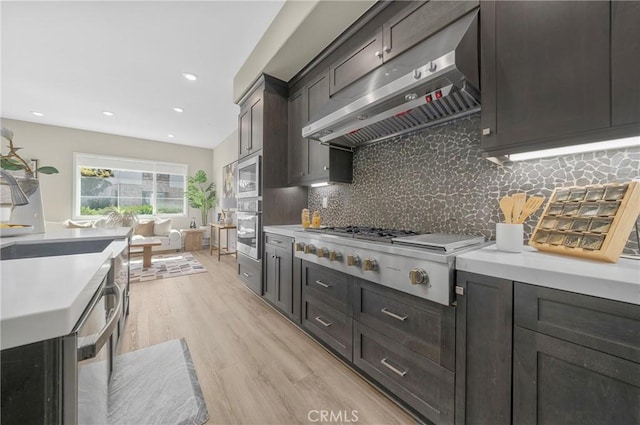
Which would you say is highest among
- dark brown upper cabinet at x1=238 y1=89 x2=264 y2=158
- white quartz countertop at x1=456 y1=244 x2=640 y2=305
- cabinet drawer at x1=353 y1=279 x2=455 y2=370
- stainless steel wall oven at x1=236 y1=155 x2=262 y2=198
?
dark brown upper cabinet at x1=238 y1=89 x2=264 y2=158

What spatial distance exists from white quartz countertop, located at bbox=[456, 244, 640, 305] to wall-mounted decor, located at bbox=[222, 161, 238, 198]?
546 centimetres

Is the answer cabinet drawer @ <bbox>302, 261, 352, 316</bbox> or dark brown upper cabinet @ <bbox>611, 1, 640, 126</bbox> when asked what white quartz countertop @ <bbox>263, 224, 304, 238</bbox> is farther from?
dark brown upper cabinet @ <bbox>611, 1, 640, 126</bbox>

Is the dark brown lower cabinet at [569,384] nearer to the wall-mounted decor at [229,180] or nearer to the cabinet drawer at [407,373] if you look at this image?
the cabinet drawer at [407,373]

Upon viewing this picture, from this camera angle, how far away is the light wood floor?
1.35 m

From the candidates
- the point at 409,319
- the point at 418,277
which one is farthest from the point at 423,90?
the point at 409,319

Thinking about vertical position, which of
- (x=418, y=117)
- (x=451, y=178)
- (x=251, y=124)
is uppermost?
(x=251, y=124)

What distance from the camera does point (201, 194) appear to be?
6.61 metres

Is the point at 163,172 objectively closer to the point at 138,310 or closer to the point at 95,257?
the point at 138,310

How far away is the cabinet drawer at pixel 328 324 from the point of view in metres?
1.64

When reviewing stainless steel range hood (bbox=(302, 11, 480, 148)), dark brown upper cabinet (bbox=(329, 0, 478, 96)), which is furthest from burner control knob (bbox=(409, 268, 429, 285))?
dark brown upper cabinet (bbox=(329, 0, 478, 96))

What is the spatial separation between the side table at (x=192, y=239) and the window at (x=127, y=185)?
1138 mm

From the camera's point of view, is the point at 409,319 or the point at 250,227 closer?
the point at 409,319

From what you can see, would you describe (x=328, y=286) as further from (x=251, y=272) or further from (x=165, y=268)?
(x=165, y=268)

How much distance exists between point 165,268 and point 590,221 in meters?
5.30
